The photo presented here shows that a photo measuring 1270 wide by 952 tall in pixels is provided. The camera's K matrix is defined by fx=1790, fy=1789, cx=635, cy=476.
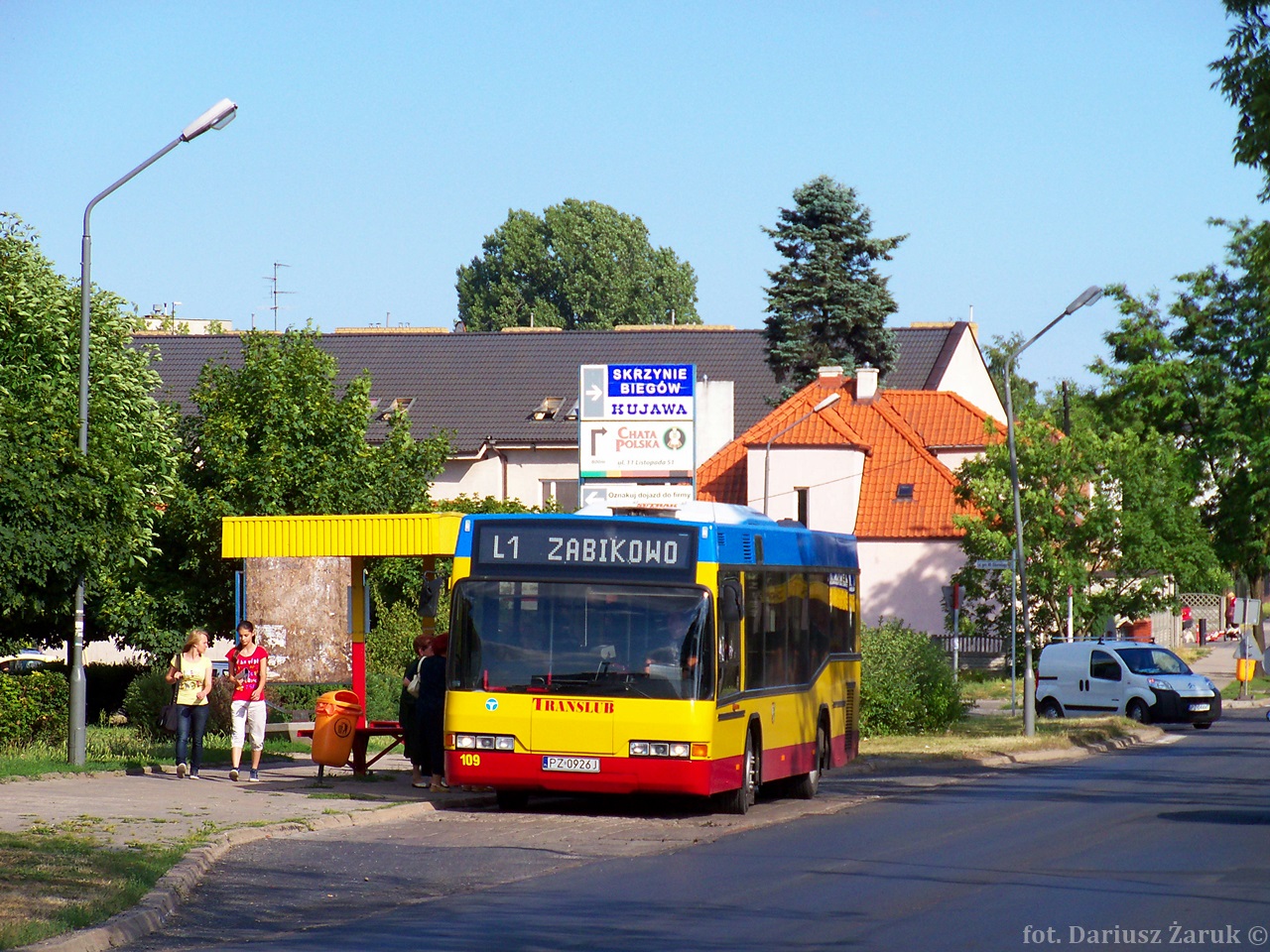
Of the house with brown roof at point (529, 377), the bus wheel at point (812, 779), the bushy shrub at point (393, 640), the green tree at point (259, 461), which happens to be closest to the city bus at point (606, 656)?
the bus wheel at point (812, 779)

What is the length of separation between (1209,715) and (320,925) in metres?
30.5

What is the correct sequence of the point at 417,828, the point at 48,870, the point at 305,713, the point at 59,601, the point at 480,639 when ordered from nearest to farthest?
the point at 48,870
the point at 417,828
the point at 480,639
the point at 59,601
the point at 305,713

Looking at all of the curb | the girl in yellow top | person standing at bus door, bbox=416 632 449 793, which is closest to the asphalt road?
the curb

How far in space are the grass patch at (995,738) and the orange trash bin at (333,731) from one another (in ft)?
32.3

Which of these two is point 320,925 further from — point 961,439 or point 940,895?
point 961,439

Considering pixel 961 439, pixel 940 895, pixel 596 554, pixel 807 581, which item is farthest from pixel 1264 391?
pixel 940 895

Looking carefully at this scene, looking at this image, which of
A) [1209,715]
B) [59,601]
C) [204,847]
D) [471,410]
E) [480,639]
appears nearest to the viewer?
[204,847]

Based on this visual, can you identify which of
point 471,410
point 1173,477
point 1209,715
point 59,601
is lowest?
point 1209,715

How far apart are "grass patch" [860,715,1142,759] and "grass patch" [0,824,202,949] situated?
15.4 m

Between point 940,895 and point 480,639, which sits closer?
point 940,895

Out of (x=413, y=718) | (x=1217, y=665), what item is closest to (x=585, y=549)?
(x=413, y=718)

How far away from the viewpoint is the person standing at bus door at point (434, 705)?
18.2 m

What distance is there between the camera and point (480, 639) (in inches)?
658

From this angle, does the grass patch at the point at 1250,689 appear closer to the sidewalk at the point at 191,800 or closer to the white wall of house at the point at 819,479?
the white wall of house at the point at 819,479
